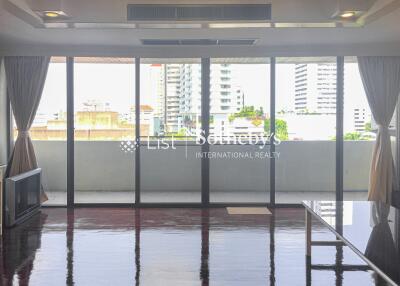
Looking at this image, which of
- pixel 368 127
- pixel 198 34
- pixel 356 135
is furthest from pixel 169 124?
pixel 368 127

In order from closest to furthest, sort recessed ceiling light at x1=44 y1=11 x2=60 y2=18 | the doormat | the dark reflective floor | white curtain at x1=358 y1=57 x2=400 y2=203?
the dark reflective floor
recessed ceiling light at x1=44 y1=11 x2=60 y2=18
the doormat
white curtain at x1=358 y1=57 x2=400 y2=203

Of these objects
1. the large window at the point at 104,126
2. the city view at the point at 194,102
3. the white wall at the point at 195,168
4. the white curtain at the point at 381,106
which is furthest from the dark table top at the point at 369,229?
the large window at the point at 104,126

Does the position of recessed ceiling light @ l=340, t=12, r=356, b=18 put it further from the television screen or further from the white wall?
the television screen

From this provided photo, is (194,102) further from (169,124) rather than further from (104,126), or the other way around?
(104,126)

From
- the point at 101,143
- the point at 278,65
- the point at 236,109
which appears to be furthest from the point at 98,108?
the point at 278,65

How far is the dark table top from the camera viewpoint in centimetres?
252

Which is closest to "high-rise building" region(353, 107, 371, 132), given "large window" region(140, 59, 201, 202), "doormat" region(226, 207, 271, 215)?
"doormat" region(226, 207, 271, 215)

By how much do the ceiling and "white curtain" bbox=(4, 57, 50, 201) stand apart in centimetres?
18

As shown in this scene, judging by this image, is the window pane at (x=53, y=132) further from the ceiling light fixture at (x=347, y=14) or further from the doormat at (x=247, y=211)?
the ceiling light fixture at (x=347, y=14)

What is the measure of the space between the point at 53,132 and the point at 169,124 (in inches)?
69.9

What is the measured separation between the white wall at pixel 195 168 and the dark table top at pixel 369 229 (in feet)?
9.02

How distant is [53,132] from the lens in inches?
276

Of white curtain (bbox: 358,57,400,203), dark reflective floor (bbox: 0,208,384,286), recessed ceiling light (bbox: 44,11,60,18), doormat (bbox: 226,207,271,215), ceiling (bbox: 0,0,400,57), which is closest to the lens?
dark reflective floor (bbox: 0,208,384,286)

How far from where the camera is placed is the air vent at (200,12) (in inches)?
187
